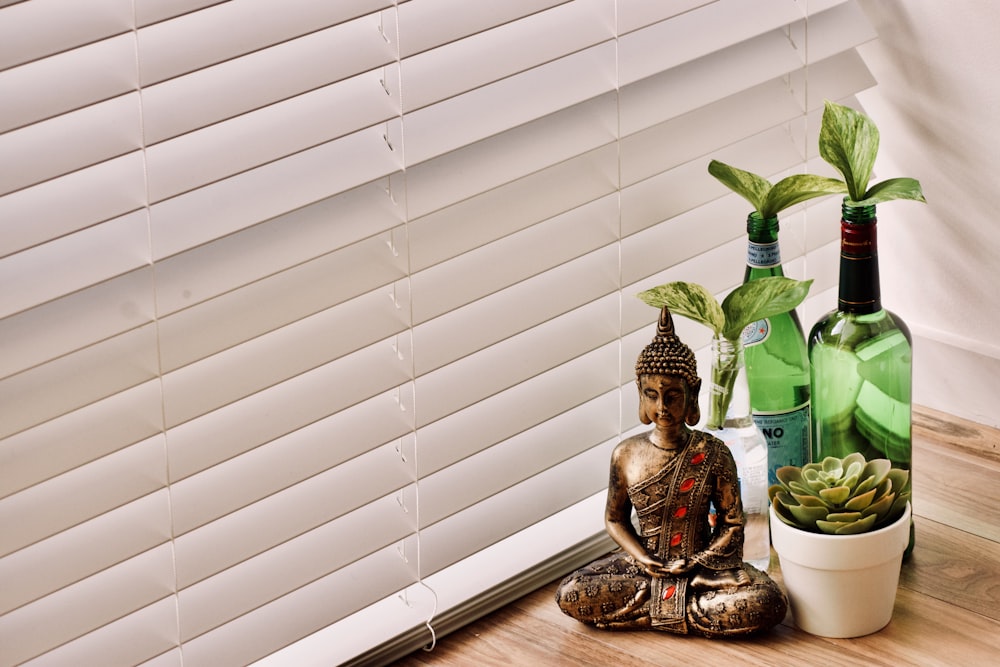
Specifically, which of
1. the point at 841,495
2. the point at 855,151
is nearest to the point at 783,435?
the point at 841,495

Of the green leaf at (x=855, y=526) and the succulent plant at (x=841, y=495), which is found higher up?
the succulent plant at (x=841, y=495)

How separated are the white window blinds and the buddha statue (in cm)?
11

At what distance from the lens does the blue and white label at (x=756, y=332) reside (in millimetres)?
1260

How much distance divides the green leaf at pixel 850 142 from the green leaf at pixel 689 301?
0.16 meters

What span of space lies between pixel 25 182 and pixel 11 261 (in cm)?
5

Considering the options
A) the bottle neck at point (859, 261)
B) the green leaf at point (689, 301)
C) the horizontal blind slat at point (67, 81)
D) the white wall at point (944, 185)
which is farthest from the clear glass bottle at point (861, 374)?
the horizontal blind slat at point (67, 81)

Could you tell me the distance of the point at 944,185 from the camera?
1.45m

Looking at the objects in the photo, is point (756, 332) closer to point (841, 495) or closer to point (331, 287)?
point (841, 495)

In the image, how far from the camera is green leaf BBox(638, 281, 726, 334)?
1169 millimetres

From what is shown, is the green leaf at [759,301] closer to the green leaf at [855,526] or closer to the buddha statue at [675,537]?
the buddha statue at [675,537]

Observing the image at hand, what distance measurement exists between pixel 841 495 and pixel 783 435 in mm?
160

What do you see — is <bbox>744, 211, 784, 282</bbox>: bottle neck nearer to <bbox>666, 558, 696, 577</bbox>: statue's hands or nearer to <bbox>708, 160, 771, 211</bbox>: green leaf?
<bbox>708, 160, 771, 211</bbox>: green leaf

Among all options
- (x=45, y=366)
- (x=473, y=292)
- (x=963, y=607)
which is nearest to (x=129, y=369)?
(x=45, y=366)

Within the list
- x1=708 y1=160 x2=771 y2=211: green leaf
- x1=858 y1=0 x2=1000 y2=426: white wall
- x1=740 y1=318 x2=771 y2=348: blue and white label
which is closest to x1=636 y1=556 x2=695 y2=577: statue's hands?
x1=740 y1=318 x2=771 y2=348: blue and white label
